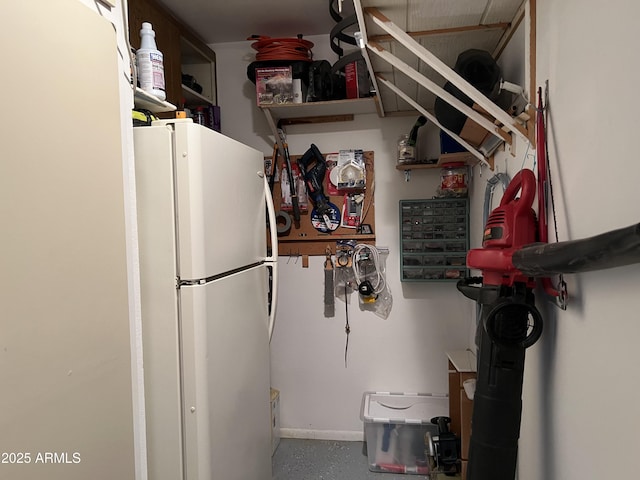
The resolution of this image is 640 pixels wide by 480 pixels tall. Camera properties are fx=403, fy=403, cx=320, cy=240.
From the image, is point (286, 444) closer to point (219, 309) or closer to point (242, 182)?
point (219, 309)

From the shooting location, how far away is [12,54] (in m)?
0.69

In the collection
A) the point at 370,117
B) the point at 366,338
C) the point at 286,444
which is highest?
the point at 370,117

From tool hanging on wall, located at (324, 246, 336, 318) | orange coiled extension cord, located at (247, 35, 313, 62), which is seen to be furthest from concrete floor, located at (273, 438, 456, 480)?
orange coiled extension cord, located at (247, 35, 313, 62)

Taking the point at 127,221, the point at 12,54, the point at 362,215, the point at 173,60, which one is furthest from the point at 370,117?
the point at 12,54

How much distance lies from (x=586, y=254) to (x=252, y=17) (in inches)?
88.8

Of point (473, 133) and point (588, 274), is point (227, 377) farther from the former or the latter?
point (473, 133)

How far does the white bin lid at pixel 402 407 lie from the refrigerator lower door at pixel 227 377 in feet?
2.39

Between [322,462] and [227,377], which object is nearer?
[227,377]

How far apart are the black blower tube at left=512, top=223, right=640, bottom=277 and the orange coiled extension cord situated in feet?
6.08

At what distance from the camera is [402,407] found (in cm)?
249

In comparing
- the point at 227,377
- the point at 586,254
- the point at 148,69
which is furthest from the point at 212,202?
the point at 586,254

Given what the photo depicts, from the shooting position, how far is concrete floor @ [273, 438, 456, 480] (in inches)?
90.4

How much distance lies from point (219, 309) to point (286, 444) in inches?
64.4

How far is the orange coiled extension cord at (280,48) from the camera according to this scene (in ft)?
7.50
